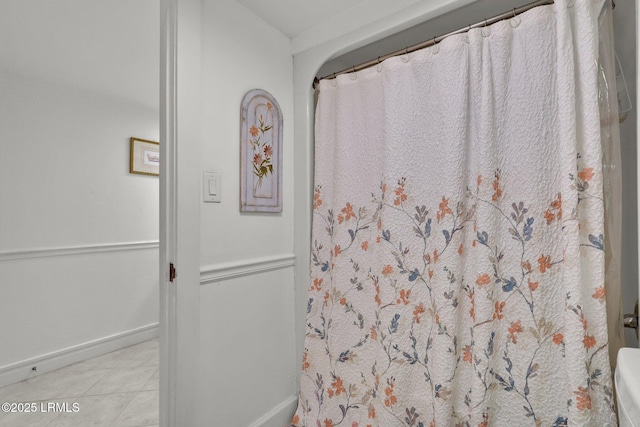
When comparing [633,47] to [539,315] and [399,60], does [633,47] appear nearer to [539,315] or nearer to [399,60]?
[399,60]

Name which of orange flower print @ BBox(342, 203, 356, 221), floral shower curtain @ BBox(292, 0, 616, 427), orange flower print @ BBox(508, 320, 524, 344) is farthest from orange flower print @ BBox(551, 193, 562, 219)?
orange flower print @ BBox(342, 203, 356, 221)

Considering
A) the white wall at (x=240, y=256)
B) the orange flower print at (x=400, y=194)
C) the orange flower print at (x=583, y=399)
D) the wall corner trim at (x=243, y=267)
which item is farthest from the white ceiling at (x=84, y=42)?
the orange flower print at (x=583, y=399)

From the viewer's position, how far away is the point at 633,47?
1.08 m

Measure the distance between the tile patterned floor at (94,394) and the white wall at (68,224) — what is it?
192 mm

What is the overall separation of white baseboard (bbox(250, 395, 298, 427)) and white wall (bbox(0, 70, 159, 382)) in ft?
6.10

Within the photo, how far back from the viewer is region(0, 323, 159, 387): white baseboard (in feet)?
6.69

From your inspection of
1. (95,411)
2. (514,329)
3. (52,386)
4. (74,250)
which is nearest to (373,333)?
(514,329)

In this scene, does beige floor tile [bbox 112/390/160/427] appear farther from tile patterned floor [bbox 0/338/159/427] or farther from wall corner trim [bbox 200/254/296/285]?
wall corner trim [bbox 200/254/296/285]

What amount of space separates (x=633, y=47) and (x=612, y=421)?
4.20ft

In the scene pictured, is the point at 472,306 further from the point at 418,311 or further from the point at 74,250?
the point at 74,250

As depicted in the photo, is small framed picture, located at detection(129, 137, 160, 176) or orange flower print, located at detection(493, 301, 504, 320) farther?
small framed picture, located at detection(129, 137, 160, 176)

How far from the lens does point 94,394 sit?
74.9 inches

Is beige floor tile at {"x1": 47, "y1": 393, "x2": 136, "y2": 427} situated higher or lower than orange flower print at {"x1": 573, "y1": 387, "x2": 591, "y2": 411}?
lower

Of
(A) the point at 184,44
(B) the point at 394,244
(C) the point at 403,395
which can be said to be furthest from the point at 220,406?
(A) the point at 184,44
